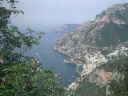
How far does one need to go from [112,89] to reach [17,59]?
2108 cm

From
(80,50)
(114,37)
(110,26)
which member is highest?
A: (110,26)

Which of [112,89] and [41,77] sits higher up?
[41,77]

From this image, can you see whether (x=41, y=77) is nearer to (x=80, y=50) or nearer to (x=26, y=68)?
(x=26, y=68)

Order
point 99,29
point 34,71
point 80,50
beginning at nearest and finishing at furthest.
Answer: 1. point 34,71
2. point 80,50
3. point 99,29

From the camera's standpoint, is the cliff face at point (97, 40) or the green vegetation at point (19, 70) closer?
the green vegetation at point (19, 70)

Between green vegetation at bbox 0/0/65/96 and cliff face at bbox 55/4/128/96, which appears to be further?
cliff face at bbox 55/4/128/96

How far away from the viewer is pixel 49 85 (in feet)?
17.1

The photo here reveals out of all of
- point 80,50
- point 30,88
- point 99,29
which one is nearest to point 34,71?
point 30,88

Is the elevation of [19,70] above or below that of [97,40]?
above

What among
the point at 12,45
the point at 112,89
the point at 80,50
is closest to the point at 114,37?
the point at 80,50

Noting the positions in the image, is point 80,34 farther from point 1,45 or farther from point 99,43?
point 1,45

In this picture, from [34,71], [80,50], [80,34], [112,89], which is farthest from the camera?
[80,34]

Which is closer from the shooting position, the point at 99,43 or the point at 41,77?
the point at 41,77

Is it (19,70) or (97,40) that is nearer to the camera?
(19,70)
